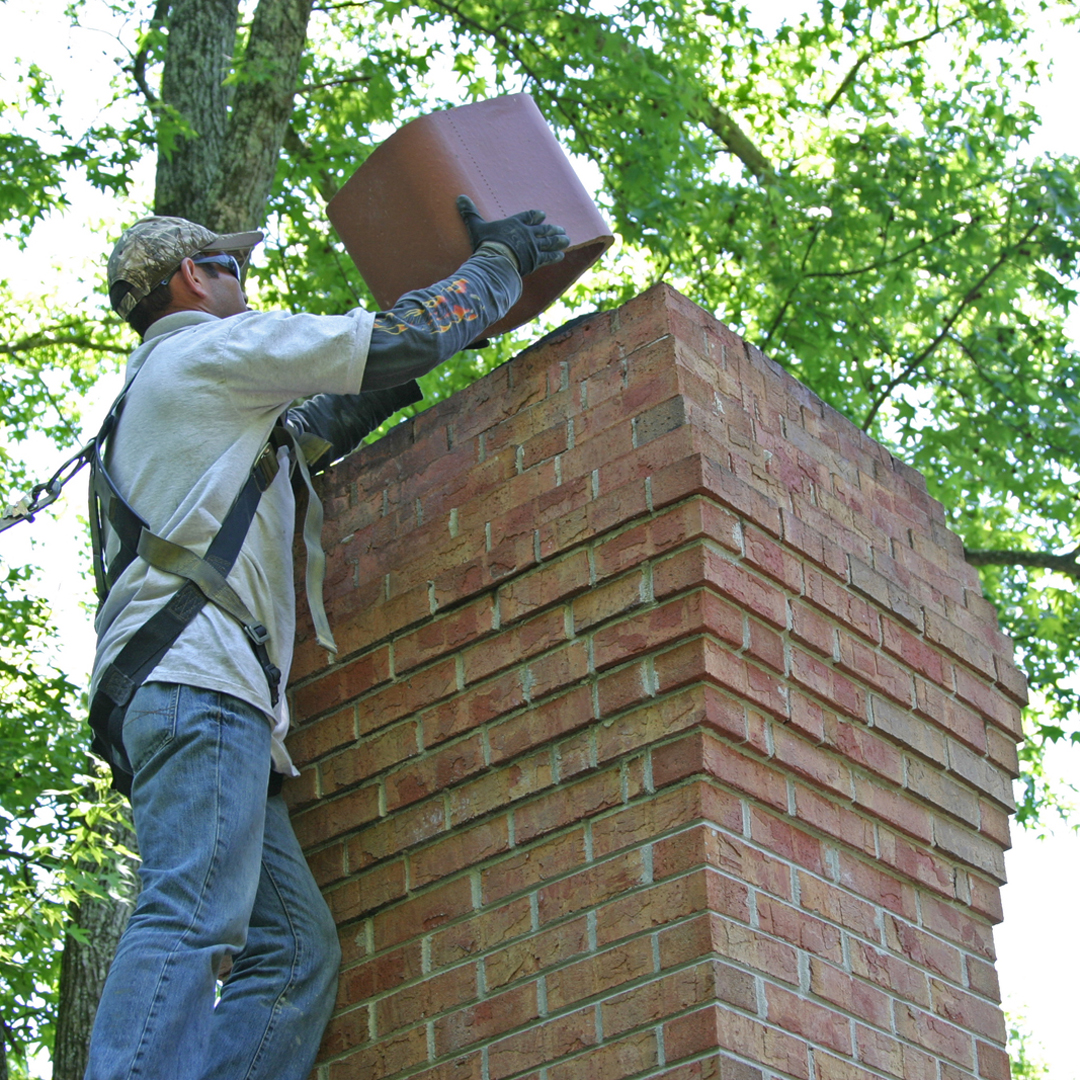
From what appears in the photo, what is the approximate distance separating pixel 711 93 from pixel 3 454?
561 centimetres

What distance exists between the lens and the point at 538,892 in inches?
116

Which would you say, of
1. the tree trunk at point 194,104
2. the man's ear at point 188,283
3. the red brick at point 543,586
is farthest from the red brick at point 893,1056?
the tree trunk at point 194,104

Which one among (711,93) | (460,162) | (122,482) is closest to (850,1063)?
(122,482)

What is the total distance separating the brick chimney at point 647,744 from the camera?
110 inches

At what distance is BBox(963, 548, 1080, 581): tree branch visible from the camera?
10.4 metres

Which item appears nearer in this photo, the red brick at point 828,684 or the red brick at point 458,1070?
the red brick at point 458,1070

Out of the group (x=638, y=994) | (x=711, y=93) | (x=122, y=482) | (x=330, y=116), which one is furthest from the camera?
(x=711, y=93)

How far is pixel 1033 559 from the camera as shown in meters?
10.6

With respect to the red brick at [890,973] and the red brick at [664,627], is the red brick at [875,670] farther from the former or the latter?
the red brick at [890,973]

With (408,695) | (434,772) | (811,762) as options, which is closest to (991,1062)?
(811,762)

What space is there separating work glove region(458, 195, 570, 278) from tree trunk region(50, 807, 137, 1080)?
369 cm

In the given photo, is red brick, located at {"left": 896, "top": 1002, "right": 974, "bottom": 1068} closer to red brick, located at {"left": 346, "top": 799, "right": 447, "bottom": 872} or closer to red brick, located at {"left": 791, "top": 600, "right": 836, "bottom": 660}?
red brick, located at {"left": 791, "top": 600, "right": 836, "bottom": 660}

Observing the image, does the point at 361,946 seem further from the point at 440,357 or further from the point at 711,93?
the point at 711,93

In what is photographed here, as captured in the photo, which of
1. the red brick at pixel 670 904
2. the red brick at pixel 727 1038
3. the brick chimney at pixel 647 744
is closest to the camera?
the red brick at pixel 727 1038
